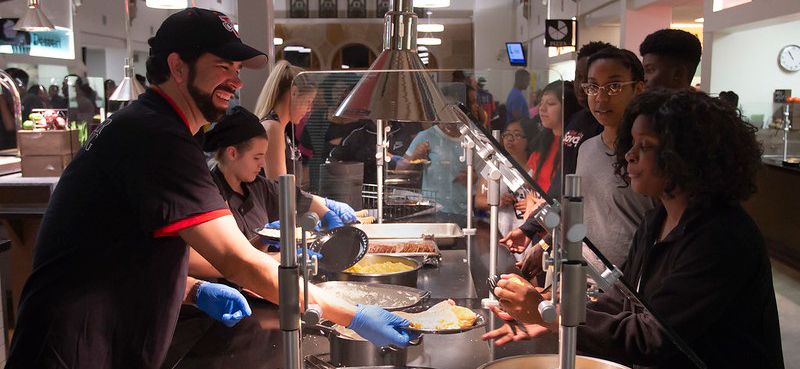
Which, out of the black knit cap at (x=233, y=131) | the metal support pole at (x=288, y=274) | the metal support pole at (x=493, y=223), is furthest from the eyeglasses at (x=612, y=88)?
the metal support pole at (x=288, y=274)

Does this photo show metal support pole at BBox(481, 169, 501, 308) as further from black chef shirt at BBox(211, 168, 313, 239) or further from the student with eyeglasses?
black chef shirt at BBox(211, 168, 313, 239)

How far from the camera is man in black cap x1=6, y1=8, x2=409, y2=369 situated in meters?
1.32

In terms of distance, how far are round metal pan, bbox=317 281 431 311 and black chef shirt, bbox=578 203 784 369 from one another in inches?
17.4

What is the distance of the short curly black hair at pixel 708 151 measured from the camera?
131 cm

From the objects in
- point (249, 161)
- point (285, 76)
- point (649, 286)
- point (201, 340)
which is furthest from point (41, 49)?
point (649, 286)

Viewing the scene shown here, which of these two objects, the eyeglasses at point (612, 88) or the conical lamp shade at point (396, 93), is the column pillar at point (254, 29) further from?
the conical lamp shade at point (396, 93)

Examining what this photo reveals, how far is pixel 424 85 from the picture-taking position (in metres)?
1.18

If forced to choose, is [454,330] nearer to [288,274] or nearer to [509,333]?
[509,333]

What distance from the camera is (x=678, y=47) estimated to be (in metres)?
2.48

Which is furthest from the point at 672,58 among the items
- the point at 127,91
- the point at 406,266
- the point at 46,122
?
the point at 127,91

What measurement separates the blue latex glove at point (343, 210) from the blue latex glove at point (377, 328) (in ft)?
0.60

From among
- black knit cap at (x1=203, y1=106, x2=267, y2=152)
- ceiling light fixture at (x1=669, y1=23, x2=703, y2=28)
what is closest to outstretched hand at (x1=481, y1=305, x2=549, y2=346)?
black knit cap at (x1=203, y1=106, x2=267, y2=152)

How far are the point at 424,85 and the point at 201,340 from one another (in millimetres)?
849

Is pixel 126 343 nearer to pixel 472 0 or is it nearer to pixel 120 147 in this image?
pixel 120 147
